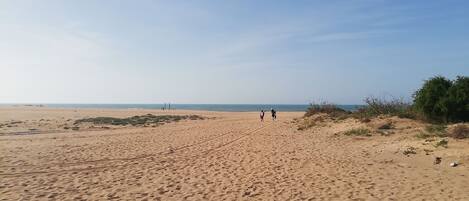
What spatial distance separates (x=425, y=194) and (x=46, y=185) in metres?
8.07

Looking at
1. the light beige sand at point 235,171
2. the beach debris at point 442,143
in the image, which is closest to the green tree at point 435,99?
the light beige sand at point 235,171

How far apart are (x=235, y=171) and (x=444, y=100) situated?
1369 centimetres

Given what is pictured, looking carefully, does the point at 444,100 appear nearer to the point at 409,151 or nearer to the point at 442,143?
the point at 442,143

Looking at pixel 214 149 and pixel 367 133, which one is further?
pixel 367 133

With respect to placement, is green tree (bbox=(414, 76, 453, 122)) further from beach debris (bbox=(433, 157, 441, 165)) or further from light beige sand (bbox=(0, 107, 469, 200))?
beach debris (bbox=(433, 157, 441, 165))

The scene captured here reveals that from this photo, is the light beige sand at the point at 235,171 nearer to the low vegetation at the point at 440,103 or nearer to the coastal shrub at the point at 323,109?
the low vegetation at the point at 440,103

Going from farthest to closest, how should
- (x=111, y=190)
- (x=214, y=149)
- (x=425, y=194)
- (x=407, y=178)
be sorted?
(x=214, y=149) < (x=407, y=178) < (x=111, y=190) < (x=425, y=194)

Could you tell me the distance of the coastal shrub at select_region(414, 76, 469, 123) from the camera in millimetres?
20422

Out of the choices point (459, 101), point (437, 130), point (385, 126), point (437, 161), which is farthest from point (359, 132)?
point (437, 161)

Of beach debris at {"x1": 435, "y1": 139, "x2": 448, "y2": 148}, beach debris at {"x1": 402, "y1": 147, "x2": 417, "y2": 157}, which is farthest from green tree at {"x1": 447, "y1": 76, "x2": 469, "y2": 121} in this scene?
beach debris at {"x1": 402, "y1": 147, "x2": 417, "y2": 157}

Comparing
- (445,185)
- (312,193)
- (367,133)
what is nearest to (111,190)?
(312,193)

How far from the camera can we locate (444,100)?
20578mm

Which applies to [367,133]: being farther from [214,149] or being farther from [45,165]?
[45,165]

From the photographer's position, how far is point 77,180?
1026 centimetres
